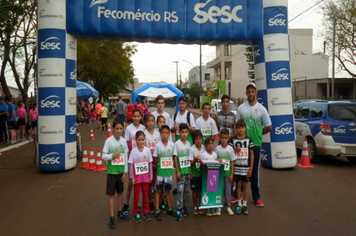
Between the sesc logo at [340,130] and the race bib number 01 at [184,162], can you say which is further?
the sesc logo at [340,130]

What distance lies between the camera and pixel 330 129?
893 cm

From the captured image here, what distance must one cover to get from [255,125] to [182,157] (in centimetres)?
161

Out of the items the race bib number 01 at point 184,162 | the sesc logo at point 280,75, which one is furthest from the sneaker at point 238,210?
the sesc logo at point 280,75

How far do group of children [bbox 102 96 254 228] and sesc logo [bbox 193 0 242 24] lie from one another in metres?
4.00

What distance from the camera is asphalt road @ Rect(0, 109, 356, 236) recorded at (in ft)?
15.5

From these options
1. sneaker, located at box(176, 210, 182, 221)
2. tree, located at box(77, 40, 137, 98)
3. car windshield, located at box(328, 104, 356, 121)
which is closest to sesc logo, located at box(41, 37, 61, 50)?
sneaker, located at box(176, 210, 182, 221)

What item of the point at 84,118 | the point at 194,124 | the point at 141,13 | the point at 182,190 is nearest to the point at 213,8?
the point at 141,13

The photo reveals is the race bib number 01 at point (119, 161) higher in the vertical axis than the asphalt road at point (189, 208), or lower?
higher

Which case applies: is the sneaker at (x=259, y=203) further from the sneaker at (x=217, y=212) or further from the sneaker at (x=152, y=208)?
the sneaker at (x=152, y=208)

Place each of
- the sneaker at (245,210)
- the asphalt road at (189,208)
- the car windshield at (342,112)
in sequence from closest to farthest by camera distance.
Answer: the asphalt road at (189,208) → the sneaker at (245,210) → the car windshield at (342,112)

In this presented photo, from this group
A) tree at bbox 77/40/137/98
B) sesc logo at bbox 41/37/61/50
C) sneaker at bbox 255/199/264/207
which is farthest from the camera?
tree at bbox 77/40/137/98

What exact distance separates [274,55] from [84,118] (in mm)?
23224

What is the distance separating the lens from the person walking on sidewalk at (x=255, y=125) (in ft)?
19.1

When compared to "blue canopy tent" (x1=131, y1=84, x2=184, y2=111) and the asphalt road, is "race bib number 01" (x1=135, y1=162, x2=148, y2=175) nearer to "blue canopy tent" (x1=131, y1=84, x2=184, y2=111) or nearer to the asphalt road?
the asphalt road
